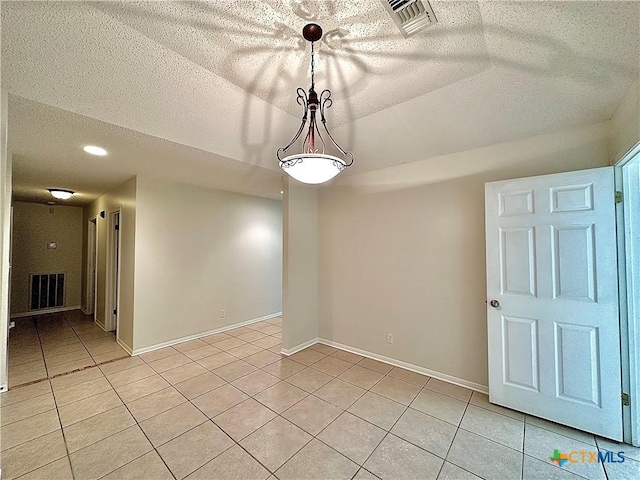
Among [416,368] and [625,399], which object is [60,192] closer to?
[416,368]

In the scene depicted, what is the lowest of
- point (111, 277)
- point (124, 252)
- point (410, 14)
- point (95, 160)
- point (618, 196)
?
point (111, 277)

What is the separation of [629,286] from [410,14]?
2483 millimetres

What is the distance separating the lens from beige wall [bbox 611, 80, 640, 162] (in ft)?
5.50

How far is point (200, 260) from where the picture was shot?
4270 millimetres

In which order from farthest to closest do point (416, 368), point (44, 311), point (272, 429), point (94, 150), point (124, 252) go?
point (44, 311) < point (124, 252) < point (416, 368) < point (94, 150) < point (272, 429)

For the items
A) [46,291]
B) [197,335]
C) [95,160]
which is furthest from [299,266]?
[46,291]

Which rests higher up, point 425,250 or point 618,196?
point 618,196

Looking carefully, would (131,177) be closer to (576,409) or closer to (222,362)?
(222,362)

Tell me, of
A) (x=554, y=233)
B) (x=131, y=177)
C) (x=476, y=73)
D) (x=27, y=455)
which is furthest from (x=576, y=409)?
(x=131, y=177)

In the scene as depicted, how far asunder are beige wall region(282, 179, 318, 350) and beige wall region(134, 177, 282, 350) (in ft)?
4.91

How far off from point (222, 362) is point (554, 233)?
379 centimetres

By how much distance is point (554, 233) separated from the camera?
7.17 ft

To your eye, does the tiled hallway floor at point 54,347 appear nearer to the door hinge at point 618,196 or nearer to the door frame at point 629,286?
the door frame at point 629,286

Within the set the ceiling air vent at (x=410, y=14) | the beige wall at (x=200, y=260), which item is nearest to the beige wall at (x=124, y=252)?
the beige wall at (x=200, y=260)
